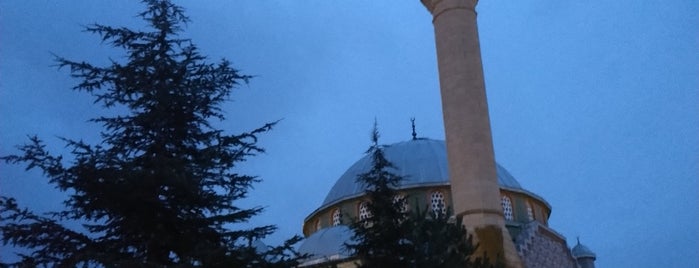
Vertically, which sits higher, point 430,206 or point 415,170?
point 415,170

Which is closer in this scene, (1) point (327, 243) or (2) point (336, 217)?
(1) point (327, 243)

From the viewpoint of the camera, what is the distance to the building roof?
63.6 ft

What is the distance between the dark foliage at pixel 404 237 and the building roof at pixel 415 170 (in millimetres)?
9347

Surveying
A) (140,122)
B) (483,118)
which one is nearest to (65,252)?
(140,122)

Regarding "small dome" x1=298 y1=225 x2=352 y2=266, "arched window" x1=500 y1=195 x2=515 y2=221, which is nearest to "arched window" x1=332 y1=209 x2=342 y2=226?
"small dome" x1=298 y1=225 x2=352 y2=266

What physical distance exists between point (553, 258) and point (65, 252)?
14299mm

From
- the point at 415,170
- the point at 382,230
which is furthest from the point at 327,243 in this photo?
the point at 382,230

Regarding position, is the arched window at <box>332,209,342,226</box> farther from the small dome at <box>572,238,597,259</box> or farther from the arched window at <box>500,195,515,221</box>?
the small dome at <box>572,238,597,259</box>

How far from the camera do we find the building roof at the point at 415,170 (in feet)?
63.6

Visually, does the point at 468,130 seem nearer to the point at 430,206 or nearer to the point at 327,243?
the point at 327,243

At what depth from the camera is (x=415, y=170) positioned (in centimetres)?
1997

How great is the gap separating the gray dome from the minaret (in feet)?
24.7

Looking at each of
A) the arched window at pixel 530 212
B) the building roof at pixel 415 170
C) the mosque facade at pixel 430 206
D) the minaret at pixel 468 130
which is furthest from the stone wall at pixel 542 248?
the minaret at pixel 468 130

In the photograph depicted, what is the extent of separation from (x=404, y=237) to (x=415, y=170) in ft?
37.7
